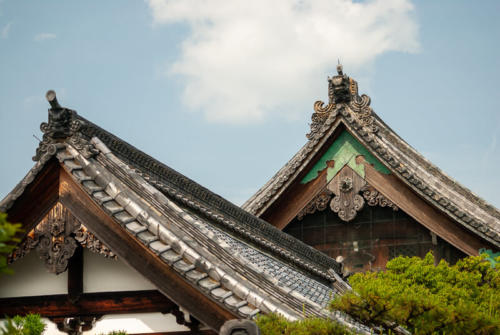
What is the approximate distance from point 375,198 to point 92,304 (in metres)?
10.5

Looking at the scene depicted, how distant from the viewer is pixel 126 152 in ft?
30.2

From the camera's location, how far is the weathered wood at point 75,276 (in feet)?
24.2

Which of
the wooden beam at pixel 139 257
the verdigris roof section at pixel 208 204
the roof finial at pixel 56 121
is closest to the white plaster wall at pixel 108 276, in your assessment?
the wooden beam at pixel 139 257

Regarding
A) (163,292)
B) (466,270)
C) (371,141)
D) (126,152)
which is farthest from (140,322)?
(371,141)

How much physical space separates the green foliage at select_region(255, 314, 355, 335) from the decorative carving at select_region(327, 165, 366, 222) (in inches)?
448

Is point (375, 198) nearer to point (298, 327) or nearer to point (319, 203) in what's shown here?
point (319, 203)

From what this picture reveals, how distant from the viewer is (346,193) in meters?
17.2

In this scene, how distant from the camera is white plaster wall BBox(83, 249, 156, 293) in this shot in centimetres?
734

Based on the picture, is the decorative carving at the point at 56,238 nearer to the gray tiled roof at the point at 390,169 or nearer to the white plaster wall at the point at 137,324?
the white plaster wall at the point at 137,324

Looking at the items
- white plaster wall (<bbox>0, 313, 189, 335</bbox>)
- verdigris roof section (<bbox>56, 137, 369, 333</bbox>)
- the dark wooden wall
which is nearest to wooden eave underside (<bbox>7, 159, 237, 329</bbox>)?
verdigris roof section (<bbox>56, 137, 369, 333</bbox>)

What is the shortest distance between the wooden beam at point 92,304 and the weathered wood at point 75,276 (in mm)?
68

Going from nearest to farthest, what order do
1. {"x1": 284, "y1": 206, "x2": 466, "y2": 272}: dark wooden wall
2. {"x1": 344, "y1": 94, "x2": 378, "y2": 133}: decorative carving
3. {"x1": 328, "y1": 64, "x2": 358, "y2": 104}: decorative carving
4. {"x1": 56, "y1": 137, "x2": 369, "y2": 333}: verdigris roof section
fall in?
{"x1": 56, "y1": 137, "x2": 369, "y2": 333}: verdigris roof section, {"x1": 284, "y1": 206, "x2": 466, "y2": 272}: dark wooden wall, {"x1": 328, "y1": 64, "x2": 358, "y2": 104}: decorative carving, {"x1": 344, "y1": 94, "x2": 378, "y2": 133}: decorative carving

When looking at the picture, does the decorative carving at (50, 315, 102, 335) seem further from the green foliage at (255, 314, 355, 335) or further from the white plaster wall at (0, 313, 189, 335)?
the green foliage at (255, 314, 355, 335)

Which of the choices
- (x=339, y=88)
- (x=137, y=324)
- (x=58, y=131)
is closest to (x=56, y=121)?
(x=58, y=131)
